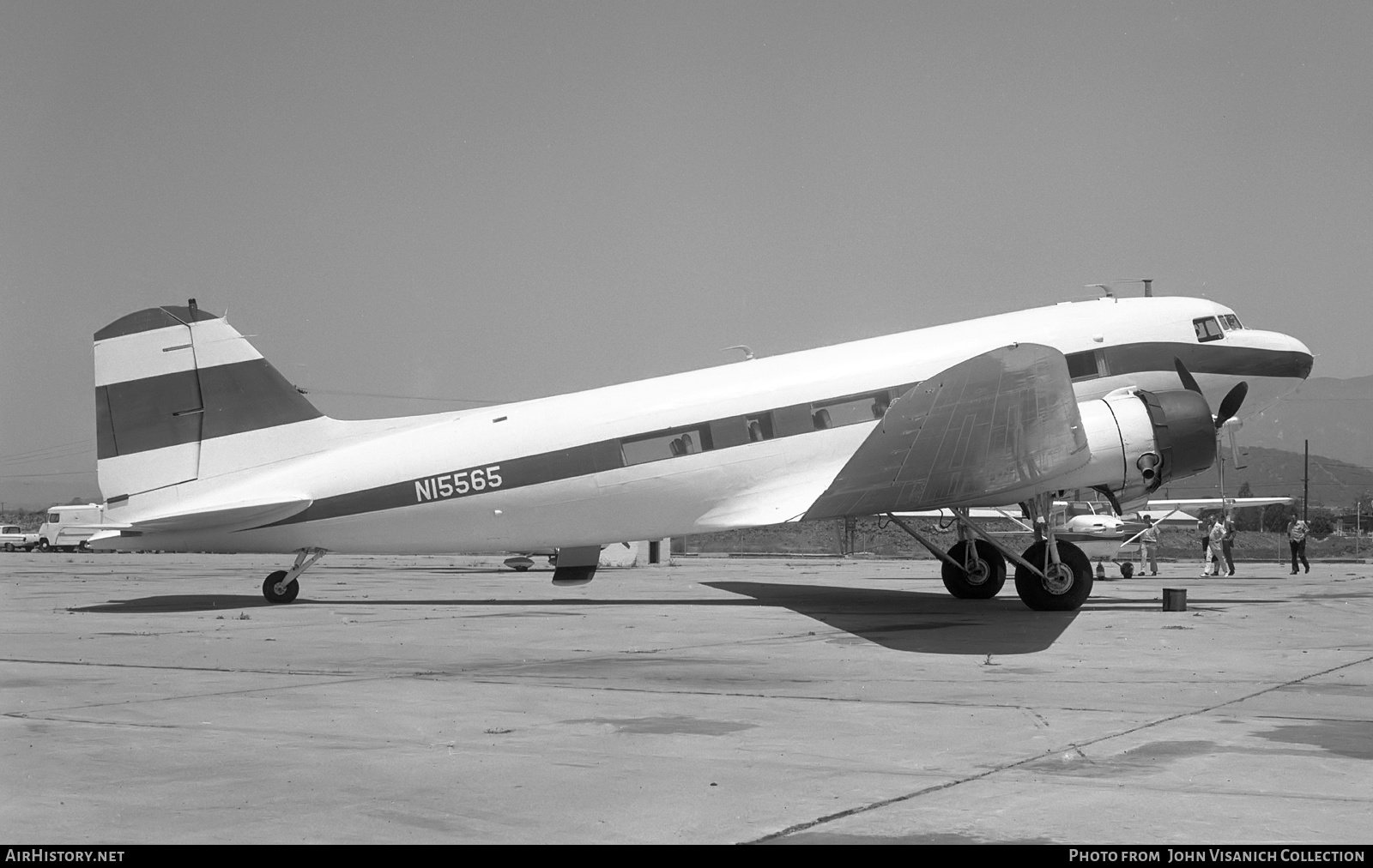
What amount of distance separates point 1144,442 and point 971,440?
315 cm

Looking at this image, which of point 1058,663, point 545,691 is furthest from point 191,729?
point 1058,663

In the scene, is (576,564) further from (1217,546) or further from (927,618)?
(1217,546)

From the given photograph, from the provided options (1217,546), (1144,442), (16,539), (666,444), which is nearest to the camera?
(1144,442)

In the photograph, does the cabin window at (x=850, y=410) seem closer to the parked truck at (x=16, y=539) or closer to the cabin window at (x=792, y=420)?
the cabin window at (x=792, y=420)

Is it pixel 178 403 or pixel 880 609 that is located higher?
pixel 178 403

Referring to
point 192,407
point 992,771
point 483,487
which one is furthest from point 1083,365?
point 192,407

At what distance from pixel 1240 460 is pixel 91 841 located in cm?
1907

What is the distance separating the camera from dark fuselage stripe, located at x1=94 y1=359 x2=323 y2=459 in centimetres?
1838

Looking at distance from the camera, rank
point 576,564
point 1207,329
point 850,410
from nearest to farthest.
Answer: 1. point 850,410
2. point 576,564
3. point 1207,329

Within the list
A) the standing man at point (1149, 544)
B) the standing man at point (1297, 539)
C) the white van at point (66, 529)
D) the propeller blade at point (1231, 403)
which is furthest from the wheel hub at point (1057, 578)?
the white van at point (66, 529)

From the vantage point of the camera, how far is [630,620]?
16.6 meters

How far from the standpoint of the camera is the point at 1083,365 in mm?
18891

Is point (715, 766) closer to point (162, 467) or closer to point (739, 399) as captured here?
point (739, 399)

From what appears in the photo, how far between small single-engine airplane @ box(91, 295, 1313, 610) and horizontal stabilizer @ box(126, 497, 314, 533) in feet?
0.10
